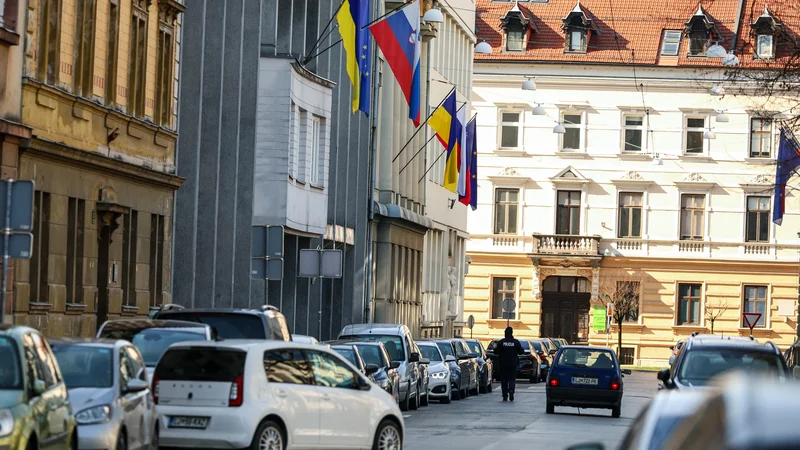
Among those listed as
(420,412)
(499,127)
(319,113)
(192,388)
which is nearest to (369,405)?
(192,388)

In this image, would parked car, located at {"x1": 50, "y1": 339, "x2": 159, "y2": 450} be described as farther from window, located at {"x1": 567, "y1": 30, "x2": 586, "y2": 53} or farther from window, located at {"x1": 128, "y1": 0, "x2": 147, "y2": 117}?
window, located at {"x1": 567, "y1": 30, "x2": 586, "y2": 53}

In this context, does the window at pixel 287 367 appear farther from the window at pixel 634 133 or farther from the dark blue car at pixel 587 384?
the window at pixel 634 133

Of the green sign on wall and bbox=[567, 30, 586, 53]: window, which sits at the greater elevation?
bbox=[567, 30, 586, 53]: window

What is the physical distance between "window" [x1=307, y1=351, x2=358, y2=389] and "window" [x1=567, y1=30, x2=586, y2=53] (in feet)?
212

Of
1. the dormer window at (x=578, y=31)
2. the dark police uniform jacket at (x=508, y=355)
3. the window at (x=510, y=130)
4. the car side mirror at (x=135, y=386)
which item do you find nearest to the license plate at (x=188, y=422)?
the car side mirror at (x=135, y=386)

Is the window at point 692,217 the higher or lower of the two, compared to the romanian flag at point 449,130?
lower

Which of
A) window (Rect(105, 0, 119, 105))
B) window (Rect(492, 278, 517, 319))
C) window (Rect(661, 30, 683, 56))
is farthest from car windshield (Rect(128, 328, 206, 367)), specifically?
window (Rect(661, 30, 683, 56))

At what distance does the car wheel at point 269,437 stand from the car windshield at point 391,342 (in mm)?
16188

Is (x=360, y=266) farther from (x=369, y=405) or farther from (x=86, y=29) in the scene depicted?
(x=369, y=405)

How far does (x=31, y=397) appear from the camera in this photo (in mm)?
12812

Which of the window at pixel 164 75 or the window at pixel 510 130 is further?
the window at pixel 510 130

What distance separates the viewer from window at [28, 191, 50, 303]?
25078 millimetres

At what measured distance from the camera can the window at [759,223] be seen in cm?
7875

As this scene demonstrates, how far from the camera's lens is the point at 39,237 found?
2534 cm
